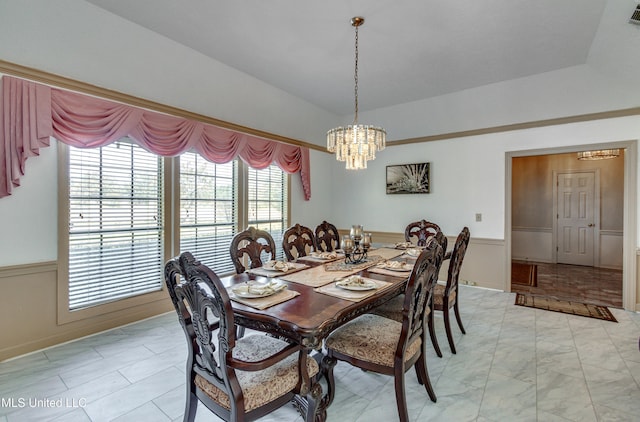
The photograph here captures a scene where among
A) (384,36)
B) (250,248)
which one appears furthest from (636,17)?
(250,248)

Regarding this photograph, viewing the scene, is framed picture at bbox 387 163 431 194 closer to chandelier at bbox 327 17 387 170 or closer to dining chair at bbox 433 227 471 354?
chandelier at bbox 327 17 387 170

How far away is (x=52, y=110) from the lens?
2436 mm

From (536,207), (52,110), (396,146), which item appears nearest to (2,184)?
(52,110)

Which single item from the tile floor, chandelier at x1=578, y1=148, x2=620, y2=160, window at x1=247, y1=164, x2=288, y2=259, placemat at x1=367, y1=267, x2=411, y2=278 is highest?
chandelier at x1=578, y1=148, x2=620, y2=160

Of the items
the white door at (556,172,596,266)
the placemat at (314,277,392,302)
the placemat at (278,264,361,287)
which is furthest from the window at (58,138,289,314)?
the white door at (556,172,596,266)

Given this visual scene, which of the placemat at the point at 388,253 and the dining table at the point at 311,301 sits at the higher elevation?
the placemat at the point at 388,253

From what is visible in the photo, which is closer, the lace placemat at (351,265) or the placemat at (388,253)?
the lace placemat at (351,265)

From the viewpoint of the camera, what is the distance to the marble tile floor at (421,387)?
182cm

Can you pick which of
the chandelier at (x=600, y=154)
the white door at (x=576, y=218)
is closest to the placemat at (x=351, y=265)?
the chandelier at (x=600, y=154)

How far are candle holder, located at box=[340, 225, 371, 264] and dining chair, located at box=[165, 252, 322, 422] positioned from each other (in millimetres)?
1095

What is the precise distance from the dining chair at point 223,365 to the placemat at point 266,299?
23cm

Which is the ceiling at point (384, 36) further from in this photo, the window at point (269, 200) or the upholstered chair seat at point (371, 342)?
the upholstered chair seat at point (371, 342)

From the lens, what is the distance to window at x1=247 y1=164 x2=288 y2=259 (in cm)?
438

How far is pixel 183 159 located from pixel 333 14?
7.69 ft
